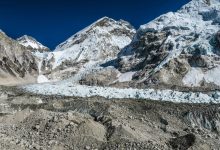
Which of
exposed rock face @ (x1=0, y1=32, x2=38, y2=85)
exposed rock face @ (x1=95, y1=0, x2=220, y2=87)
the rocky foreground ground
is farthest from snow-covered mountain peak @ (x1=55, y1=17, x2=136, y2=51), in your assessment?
the rocky foreground ground

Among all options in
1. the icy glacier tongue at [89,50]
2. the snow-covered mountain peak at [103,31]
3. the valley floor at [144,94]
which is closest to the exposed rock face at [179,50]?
the icy glacier tongue at [89,50]

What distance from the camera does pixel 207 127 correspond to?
30.2 metres

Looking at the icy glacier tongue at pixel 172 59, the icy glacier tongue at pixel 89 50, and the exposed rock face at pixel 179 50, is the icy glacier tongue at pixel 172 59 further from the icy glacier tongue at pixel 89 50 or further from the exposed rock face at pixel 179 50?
the icy glacier tongue at pixel 89 50

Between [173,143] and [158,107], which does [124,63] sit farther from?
[173,143]

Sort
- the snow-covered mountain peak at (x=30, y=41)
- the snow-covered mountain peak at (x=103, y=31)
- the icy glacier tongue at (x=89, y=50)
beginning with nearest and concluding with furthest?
the icy glacier tongue at (x=89, y=50)
the snow-covered mountain peak at (x=103, y=31)
the snow-covered mountain peak at (x=30, y=41)

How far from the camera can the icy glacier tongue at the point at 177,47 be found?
6212 centimetres

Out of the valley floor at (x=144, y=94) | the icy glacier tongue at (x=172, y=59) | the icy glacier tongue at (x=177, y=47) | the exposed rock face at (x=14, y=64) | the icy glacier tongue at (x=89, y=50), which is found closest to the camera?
the valley floor at (x=144, y=94)

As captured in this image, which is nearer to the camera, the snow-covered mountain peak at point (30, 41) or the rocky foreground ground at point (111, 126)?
the rocky foreground ground at point (111, 126)

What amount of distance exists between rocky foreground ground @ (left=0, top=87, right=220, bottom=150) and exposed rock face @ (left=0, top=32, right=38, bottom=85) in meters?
42.3

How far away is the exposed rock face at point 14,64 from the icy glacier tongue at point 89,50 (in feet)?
17.3

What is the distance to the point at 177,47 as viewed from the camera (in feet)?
233

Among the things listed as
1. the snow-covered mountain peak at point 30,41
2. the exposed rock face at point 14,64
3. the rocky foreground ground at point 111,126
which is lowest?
the rocky foreground ground at point 111,126

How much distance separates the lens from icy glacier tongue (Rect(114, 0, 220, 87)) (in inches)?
2446

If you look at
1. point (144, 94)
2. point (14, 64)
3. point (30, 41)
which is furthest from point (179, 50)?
point (30, 41)
